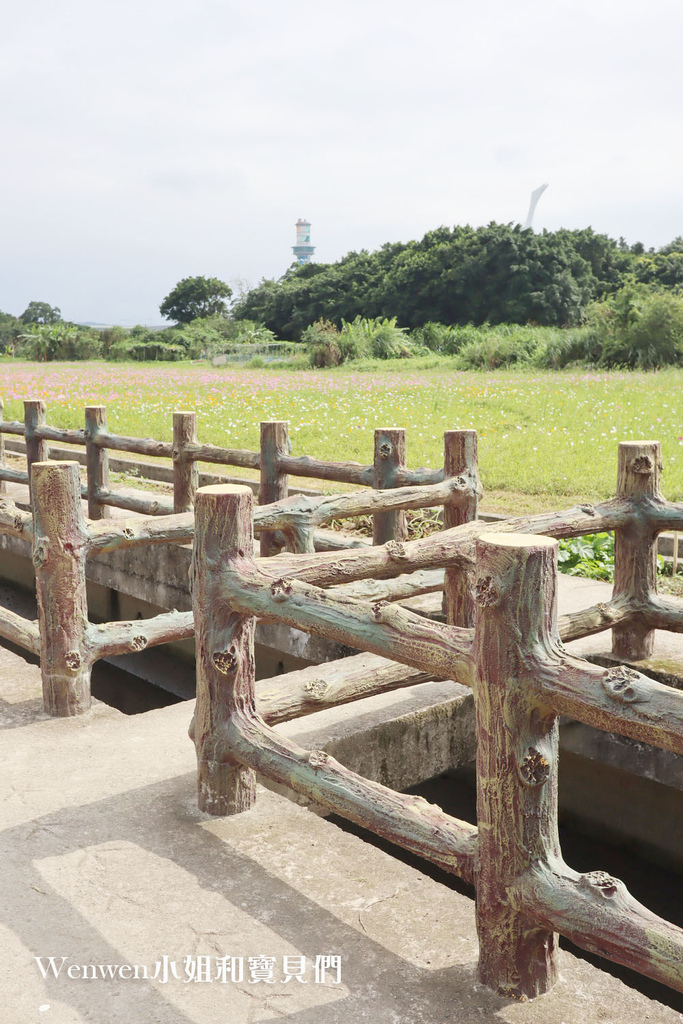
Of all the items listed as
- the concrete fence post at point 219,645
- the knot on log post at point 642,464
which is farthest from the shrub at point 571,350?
the concrete fence post at point 219,645

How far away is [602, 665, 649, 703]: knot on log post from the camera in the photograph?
1.65 m

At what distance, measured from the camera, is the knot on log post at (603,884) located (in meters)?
→ 1.68

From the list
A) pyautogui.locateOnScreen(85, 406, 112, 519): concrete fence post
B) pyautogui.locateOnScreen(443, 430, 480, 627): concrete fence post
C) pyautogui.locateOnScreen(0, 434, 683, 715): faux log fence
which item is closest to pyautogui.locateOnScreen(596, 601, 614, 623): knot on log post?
pyautogui.locateOnScreen(0, 434, 683, 715): faux log fence

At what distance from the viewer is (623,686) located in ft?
5.45

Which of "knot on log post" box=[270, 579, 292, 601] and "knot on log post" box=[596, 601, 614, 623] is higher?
"knot on log post" box=[270, 579, 292, 601]

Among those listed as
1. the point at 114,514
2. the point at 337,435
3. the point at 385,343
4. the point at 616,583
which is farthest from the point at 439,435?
the point at 385,343

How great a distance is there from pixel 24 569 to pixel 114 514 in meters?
0.94

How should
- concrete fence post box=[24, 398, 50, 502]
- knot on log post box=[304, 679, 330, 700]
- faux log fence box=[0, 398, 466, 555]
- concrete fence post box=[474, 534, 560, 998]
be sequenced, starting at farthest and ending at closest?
concrete fence post box=[24, 398, 50, 502] < faux log fence box=[0, 398, 466, 555] < knot on log post box=[304, 679, 330, 700] < concrete fence post box=[474, 534, 560, 998]

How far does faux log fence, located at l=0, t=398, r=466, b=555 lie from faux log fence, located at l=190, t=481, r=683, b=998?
1937mm

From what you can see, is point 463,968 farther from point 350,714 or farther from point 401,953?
point 350,714

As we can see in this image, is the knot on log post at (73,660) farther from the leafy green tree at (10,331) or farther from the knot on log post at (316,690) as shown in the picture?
the leafy green tree at (10,331)

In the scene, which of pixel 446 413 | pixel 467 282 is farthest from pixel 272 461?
pixel 467 282

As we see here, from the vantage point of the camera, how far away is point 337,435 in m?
10.8

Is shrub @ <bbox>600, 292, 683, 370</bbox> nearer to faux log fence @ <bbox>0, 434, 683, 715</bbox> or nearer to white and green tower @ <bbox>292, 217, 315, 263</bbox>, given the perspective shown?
faux log fence @ <bbox>0, 434, 683, 715</bbox>
